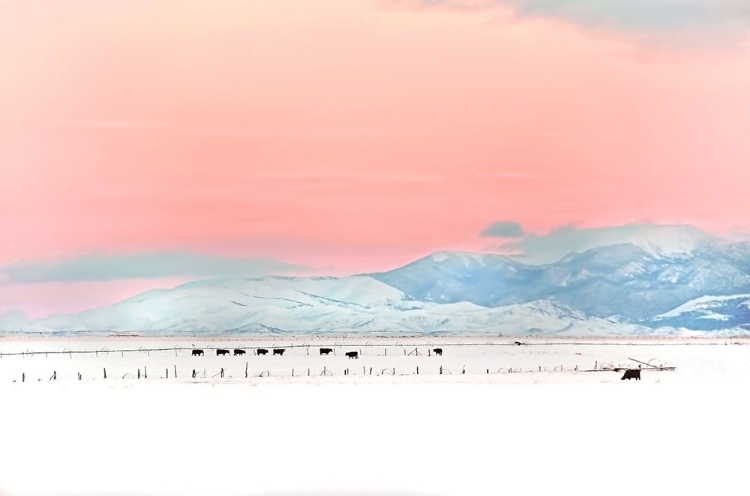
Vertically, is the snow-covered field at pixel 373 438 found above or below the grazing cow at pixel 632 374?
below

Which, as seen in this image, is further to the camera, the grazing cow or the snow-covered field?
the grazing cow

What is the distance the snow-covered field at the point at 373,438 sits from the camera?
18000 millimetres

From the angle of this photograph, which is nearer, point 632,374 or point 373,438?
point 373,438

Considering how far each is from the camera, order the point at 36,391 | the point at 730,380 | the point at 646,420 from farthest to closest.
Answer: the point at 730,380
the point at 36,391
the point at 646,420

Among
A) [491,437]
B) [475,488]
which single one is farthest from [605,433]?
[475,488]

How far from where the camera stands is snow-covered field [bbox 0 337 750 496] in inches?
709

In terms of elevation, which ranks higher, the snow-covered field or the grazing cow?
the grazing cow

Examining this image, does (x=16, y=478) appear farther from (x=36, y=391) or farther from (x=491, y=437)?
(x=36, y=391)

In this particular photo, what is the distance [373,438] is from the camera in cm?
2291

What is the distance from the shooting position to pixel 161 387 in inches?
1480

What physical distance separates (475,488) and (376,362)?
39.7m

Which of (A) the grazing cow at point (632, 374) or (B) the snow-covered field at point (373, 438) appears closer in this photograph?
(B) the snow-covered field at point (373, 438)

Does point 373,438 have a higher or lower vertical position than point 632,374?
lower

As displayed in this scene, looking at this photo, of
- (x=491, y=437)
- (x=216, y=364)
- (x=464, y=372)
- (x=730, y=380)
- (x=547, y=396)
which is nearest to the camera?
(x=491, y=437)
